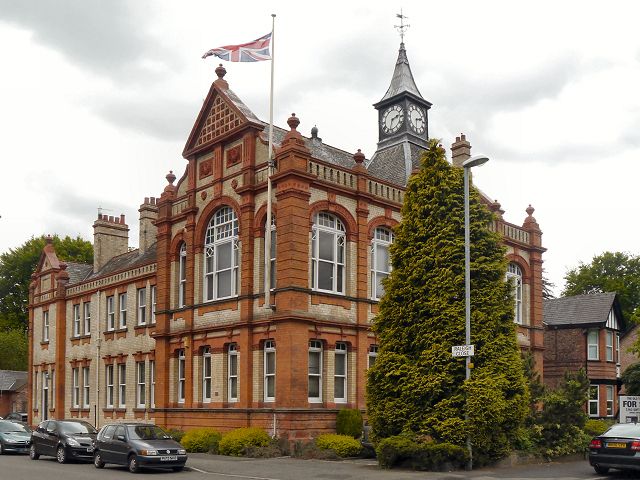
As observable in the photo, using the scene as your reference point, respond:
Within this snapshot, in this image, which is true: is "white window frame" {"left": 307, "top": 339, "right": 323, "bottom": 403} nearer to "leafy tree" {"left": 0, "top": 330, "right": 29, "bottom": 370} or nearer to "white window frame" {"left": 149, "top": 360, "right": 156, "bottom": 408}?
"white window frame" {"left": 149, "top": 360, "right": 156, "bottom": 408}

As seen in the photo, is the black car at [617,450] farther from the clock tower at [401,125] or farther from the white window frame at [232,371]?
the clock tower at [401,125]

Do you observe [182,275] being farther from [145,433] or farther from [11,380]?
[11,380]

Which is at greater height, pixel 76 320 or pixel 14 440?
pixel 76 320

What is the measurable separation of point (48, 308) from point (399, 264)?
1154 inches

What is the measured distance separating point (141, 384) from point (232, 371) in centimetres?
996

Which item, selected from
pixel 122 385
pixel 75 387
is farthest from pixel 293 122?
pixel 75 387

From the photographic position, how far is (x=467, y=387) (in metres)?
21.3

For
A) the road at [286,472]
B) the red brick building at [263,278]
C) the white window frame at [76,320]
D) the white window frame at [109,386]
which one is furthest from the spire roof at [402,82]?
the road at [286,472]

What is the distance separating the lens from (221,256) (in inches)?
1195

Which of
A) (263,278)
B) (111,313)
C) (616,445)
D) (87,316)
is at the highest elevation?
(263,278)

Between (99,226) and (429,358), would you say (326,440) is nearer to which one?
(429,358)

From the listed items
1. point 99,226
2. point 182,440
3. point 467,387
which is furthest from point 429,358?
point 99,226

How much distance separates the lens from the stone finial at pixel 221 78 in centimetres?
3130

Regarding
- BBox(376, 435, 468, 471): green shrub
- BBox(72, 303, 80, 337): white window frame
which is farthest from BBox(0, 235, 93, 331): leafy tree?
BBox(376, 435, 468, 471): green shrub
